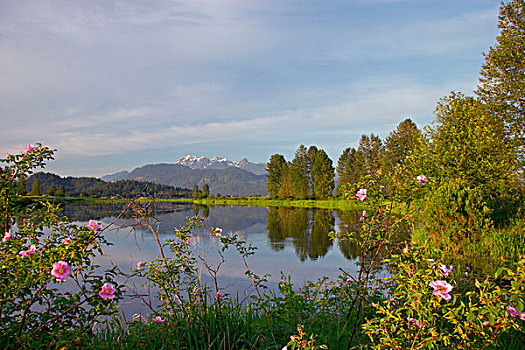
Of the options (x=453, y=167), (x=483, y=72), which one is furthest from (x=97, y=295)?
(x=483, y=72)

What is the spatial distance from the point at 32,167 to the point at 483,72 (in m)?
20.8

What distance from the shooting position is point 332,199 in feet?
179

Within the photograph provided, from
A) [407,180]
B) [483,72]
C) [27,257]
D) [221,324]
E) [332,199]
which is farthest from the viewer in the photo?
[332,199]

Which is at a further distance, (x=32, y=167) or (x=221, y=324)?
(x=221, y=324)

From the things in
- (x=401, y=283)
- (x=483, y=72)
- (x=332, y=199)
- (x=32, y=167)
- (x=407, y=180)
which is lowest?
(x=332, y=199)

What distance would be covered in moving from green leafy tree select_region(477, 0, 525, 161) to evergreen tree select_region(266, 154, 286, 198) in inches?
1889

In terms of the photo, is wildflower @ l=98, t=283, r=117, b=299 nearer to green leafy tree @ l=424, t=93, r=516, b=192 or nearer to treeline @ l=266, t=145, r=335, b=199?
green leafy tree @ l=424, t=93, r=516, b=192

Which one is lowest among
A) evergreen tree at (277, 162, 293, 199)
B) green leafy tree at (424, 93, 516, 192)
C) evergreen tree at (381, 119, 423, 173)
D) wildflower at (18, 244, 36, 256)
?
evergreen tree at (277, 162, 293, 199)

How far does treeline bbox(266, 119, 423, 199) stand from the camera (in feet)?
155

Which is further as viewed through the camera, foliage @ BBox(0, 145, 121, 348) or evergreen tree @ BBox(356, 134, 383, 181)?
evergreen tree @ BBox(356, 134, 383, 181)

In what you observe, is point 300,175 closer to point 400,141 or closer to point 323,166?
point 323,166

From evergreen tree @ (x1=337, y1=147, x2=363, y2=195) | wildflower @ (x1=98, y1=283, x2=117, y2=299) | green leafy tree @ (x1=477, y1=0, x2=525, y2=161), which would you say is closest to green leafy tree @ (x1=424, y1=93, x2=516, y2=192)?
green leafy tree @ (x1=477, y1=0, x2=525, y2=161)

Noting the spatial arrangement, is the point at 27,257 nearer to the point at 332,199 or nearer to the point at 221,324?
the point at 221,324

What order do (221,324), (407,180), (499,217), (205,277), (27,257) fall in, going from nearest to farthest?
(27,257) → (407,180) → (221,324) → (205,277) → (499,217)
